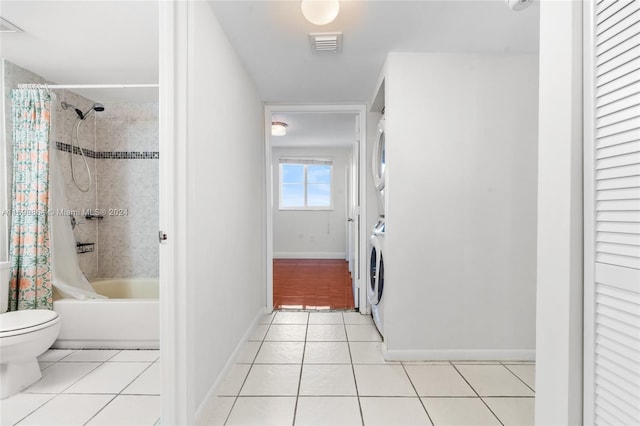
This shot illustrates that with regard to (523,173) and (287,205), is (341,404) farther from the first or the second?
(287,205)

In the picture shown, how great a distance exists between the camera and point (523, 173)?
7.15 feet

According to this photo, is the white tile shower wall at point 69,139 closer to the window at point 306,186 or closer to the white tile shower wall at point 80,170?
the white tile shower wall at point 80,170

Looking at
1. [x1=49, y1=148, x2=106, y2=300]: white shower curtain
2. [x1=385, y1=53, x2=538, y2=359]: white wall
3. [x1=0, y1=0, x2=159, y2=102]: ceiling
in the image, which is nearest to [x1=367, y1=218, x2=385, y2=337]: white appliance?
[x1=385, y1=53, x2=538, y2=359]: white wall

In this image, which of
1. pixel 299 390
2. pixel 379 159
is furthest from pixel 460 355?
pixel 379 159

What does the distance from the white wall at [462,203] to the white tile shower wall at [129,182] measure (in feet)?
7.86

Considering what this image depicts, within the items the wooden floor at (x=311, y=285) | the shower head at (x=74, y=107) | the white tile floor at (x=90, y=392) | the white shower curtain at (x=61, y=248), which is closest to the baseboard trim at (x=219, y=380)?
the white tile floor at (x=90, y=392)

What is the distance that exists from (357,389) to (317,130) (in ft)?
13.0

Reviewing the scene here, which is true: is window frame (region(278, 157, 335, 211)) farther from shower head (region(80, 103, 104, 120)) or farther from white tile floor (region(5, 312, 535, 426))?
white tile floor (region(5, 312, 535, 426))

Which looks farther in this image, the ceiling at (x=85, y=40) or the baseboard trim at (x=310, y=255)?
the baseboard trim at (x=310, y=255)

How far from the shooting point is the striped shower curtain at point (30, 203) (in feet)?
7.24

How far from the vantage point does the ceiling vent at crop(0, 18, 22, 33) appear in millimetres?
1810

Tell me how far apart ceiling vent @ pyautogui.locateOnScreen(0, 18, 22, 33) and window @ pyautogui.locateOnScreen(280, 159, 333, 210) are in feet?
15.9

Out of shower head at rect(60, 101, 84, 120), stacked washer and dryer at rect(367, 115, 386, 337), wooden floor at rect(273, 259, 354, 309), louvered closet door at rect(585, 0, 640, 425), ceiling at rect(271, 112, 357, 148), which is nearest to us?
louvered closet door at rect(585, 0, 640, 425)

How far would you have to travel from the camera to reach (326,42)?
199 cm
